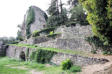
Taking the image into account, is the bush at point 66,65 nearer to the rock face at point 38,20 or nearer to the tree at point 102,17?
the tree at point 102,17

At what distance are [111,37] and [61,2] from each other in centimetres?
2061

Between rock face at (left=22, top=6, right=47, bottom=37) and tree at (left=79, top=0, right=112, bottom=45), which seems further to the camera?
rock face at (left=22, top=6, right=47, bottom=37)

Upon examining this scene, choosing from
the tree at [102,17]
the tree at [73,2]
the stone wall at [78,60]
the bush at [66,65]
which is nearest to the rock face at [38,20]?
the tree at [73,2]

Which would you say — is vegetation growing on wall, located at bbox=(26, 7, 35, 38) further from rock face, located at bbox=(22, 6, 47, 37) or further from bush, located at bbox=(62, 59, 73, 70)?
bush, located at bbox=(62, 59, 73, 70)

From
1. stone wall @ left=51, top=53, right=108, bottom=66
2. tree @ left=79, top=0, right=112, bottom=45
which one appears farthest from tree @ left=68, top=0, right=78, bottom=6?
tree @ left=79, top=0, right=112, bottom=45

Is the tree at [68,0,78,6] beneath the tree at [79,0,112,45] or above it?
above

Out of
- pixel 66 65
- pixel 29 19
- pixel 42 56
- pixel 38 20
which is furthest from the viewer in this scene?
pixel 29 19

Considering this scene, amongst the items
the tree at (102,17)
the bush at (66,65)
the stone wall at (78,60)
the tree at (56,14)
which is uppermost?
the tree at (56,14)

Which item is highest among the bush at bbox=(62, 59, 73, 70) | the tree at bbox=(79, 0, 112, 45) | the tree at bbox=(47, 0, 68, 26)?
the tree at bbox=(47, 0, 68, 26)

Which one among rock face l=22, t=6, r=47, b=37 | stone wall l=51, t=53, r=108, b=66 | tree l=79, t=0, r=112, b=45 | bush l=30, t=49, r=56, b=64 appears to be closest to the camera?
tree l=79, t=0, r=112, b=45

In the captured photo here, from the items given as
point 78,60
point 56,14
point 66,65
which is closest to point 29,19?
point 56,14

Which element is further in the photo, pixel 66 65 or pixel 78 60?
pixel 78 60

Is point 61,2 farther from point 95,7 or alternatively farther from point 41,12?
point 95,7

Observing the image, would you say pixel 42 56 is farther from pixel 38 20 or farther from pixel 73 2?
pixel 38 20
